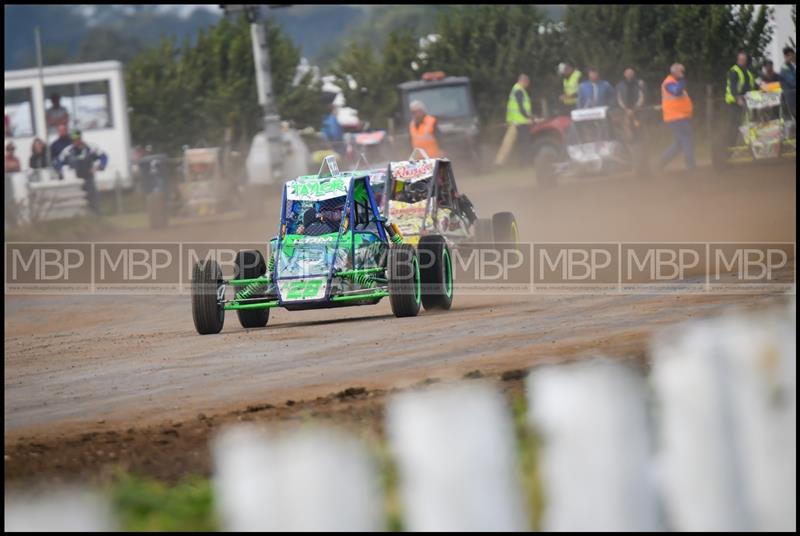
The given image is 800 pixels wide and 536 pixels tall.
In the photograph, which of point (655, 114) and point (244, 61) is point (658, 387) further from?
point (244, 61)

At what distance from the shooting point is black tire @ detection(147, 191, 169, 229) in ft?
79.9

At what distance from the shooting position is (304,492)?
3.96 m

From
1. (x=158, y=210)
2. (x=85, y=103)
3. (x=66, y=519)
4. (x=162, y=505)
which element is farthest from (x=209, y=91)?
(x=66, y=519)

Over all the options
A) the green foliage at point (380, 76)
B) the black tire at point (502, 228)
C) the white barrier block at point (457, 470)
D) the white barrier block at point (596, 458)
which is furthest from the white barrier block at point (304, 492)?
the green foliage at point (380, 76)

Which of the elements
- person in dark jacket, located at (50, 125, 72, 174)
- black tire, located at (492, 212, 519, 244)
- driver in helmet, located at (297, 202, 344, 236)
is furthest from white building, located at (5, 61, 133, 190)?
driver in helmet, located at (297, 202, 344, 236)

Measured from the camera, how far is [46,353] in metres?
11.5

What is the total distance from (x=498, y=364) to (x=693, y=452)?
15.0ft

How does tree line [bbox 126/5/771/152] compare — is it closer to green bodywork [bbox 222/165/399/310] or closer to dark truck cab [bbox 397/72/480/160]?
dark truck cab [bbox 397/72/480/160]

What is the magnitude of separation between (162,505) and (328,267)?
5.83 meters

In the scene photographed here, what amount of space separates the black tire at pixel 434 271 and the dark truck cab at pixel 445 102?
18.4m

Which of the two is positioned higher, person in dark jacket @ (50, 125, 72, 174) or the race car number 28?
person in dark jacket @ (50, 125, 72, 174)

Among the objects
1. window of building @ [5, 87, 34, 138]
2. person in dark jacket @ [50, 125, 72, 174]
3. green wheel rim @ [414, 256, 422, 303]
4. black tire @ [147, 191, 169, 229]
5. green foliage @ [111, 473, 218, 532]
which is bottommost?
green foliage @ [111, 473, 218, 532]

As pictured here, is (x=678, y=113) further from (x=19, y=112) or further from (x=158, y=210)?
(x=19, y=112)

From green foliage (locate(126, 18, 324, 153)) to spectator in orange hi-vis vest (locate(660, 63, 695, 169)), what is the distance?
14.0m
